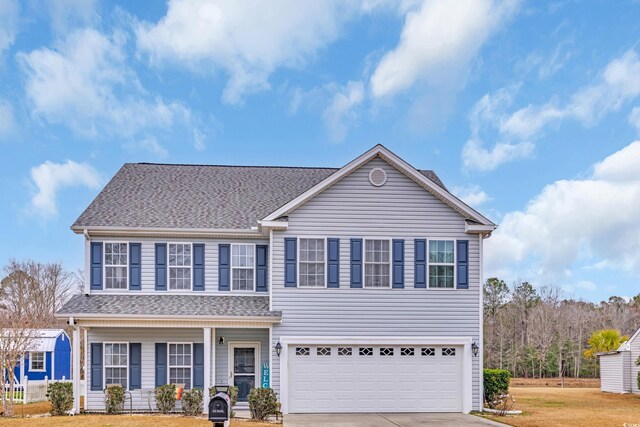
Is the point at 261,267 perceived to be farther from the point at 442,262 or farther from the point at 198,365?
the point at 442,262

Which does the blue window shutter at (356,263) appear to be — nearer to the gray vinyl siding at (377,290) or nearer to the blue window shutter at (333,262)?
the gray vinyl siding at (377,290)

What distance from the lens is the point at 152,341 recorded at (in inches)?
762

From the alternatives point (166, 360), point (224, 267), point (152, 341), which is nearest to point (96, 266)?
point (152, 341)

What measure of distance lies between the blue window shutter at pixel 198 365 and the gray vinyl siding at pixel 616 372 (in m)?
20.8

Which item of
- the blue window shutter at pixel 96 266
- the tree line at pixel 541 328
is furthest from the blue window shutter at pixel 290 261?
the tree line at pixel 541 328

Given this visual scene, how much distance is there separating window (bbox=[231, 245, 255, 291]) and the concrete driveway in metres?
4.44

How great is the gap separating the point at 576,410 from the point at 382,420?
8.13 metres

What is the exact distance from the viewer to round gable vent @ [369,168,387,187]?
1891 centimetres

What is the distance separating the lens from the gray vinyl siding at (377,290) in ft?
61.0

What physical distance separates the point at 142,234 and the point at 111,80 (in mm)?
5734

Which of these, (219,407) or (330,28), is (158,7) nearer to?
(330,28)

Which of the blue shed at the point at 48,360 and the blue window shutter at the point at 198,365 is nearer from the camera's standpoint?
the blue window shutter at the point at 198,365

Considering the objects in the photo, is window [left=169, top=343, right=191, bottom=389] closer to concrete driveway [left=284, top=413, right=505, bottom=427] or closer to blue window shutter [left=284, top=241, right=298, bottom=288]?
concrete driveway [left=284, top=413, right=505, bottom=427]

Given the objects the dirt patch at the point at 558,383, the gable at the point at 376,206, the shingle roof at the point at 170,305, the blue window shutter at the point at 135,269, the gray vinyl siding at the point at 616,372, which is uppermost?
the gable at the point at 376,206
